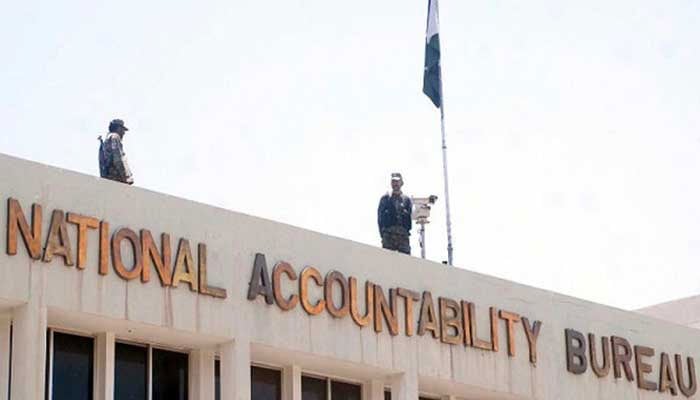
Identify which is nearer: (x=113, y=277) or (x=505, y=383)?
(x=113, y=277)

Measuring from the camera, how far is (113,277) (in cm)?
2028

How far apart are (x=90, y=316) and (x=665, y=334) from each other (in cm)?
1137

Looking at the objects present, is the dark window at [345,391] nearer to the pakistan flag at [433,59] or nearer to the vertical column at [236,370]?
the vertical column at [236,370]

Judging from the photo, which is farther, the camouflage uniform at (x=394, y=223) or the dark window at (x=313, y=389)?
the camouflage uniform at (x=394, y=223)

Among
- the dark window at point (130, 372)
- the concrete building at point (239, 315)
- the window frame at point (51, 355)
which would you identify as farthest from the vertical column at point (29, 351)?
the dark window at point (130, 372)

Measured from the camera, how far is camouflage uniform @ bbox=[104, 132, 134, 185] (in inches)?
860

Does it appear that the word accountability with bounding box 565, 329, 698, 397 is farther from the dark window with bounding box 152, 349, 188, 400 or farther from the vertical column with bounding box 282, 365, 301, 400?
the dark window with bounding box 152, 349, 188, 400

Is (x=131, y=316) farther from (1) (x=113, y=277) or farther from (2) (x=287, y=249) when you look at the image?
(2) (x=287, y=249)

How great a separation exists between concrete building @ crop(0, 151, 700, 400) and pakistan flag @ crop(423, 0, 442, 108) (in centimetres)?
491

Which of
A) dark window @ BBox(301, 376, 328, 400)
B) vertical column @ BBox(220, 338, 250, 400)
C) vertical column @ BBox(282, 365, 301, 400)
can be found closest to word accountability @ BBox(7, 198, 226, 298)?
vertical column @ BBox(220, 338, 250, 400)

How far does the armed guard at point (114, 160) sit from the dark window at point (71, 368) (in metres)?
2.31

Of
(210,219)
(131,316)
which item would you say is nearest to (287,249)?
(210,219)

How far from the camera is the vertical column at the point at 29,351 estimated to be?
749 inches

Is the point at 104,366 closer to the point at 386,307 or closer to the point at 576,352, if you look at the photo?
the point at 386,307
